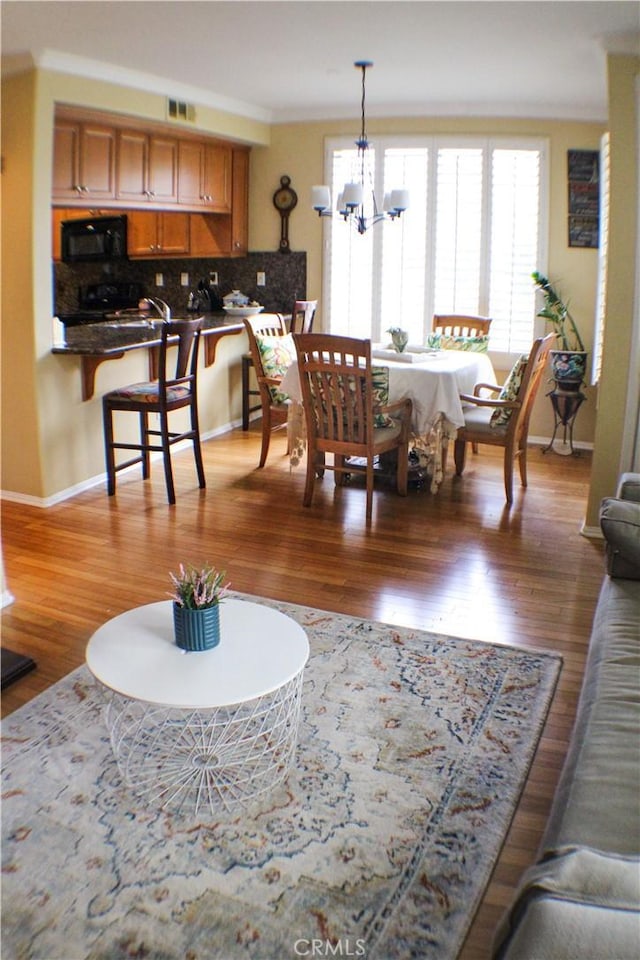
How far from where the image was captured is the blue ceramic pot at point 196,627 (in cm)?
255

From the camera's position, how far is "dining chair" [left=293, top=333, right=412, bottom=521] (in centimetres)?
487

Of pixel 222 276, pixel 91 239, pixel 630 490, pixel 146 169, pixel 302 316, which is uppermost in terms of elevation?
pixel 146 169

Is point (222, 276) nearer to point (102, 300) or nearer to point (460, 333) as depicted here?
point (102, 300)

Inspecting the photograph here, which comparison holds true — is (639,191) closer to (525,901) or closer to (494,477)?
(494,477)

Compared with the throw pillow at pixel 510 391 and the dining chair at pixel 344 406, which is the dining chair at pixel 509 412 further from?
the dining chair at pixel 344 406

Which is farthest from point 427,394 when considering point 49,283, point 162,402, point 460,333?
point 49,283

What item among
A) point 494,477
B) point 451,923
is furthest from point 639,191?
point 451,923

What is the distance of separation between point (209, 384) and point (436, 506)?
2.31m

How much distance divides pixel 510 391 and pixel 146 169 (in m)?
3.06

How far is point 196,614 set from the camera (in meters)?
2.55

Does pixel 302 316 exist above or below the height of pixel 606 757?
above

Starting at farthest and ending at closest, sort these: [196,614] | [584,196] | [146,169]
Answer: [584,196] < [146,169] < [196,614]

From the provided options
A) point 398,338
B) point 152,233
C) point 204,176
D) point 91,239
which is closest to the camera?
point 398,338

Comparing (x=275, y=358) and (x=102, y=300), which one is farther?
(x=102, y=300)
